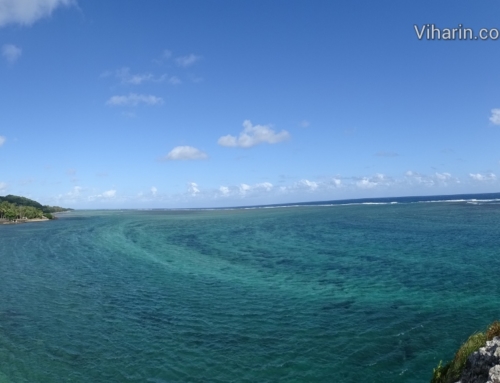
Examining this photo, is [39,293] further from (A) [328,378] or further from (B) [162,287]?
(A) [328,378]

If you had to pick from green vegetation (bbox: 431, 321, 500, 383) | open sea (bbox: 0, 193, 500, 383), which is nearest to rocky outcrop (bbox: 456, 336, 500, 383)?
green vegetation (bbox: 431, 321, 500, 383)

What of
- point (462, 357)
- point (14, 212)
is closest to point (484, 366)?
point (462, 357)

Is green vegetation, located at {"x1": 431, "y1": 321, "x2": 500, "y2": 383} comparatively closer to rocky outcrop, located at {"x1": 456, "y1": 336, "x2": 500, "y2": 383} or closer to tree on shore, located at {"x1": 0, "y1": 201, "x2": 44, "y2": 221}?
rocky outcrop, located at {"x1": 456, "y1": 336, "x2": 500, "y2": 383}

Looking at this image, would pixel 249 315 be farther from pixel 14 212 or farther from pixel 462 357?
pixel 14 212

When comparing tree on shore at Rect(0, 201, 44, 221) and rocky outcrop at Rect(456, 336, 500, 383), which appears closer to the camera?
rocky outcrop at Rect(456, 336, 500, 383)

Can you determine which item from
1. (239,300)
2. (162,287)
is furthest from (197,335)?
(162,287)

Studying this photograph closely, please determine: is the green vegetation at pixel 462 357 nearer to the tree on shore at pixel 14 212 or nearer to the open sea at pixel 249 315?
the open sea at pixel 249 315

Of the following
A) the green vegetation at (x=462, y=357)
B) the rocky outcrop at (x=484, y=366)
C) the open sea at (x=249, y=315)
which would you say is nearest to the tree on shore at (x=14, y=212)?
the open sea at (x=249, y=315)
